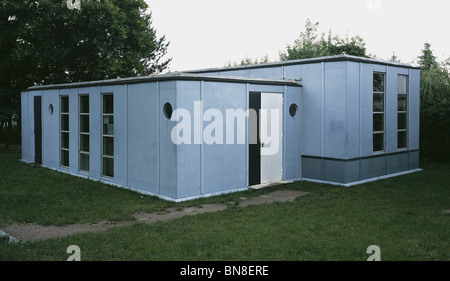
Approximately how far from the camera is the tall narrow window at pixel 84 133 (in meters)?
14.4

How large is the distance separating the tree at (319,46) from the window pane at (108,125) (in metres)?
27.1

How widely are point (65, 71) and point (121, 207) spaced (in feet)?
66.7

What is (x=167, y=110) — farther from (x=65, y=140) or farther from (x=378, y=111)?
(x=378, y=111)

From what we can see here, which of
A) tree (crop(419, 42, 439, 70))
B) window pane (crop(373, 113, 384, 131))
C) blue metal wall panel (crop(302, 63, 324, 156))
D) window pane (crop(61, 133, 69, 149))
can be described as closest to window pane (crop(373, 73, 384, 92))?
window pane (crop(373, 113, 384, 131))

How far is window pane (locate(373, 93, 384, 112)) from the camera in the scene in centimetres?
1408

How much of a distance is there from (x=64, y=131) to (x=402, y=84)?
12.0 m

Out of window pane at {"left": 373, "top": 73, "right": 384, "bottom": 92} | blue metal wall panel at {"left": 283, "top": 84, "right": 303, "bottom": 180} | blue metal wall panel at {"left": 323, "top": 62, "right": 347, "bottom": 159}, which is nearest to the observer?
blue metal wall panel at {"left": 323, "top": 62, "right": 347, "bottom": 159}

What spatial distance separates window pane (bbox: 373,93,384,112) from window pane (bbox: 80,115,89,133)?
9230mm

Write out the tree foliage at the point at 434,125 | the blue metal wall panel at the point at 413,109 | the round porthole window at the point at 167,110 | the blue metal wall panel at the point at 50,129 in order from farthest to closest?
the tree foliage at the point at 434,125 → the blue metal wall panel at the point at 50,129 → the blue metal wall panel at the point at 413,109 → the round porthole window at the point at 167,110

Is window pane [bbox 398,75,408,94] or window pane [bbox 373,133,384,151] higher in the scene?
window pane [bbox 398,75,408,94]

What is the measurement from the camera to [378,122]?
14266 mm

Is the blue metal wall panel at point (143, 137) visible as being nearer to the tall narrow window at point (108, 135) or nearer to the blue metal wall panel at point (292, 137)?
the tall narrow window at point (108, 135)

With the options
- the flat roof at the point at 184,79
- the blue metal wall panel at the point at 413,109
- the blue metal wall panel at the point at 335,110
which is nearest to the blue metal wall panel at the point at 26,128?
the flat roof at the point at 184,79

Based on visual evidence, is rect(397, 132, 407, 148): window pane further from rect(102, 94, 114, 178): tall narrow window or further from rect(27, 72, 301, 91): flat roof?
rect(102, 94, 114, 178): tall narrow window
